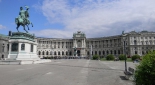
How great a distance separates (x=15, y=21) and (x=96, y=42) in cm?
9766

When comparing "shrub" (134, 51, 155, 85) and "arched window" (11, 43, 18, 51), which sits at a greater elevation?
"arched window" (11, 43, 18, 51)

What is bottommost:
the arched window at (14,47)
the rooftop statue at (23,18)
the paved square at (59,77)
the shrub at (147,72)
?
the paved square at (59,77)

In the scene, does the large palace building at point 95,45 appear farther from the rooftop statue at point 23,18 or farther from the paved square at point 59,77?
the paved square at point 59,77

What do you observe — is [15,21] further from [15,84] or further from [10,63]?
[15,84]

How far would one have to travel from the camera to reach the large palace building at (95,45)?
93.5m

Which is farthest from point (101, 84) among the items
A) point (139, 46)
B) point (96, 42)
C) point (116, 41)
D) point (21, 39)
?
point (96, 42)

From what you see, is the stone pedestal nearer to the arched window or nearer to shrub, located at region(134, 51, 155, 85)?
the arched window

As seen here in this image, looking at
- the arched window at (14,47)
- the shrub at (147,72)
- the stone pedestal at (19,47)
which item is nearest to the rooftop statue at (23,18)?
the stone pedestal at (19,47)

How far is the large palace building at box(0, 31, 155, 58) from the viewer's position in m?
93.5

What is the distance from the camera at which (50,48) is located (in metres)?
123

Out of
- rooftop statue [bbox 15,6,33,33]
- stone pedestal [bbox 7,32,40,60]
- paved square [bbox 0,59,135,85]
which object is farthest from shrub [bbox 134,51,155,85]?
rooftop statue [bbox 15,6,33,33]

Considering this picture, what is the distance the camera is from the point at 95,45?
403 feet

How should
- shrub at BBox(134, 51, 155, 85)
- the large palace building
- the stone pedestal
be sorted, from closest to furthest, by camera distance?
shrub at BBox(134, 51, 155, 85), the stone pedestal, the large palace building

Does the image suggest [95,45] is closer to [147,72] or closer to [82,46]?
[82,46]
